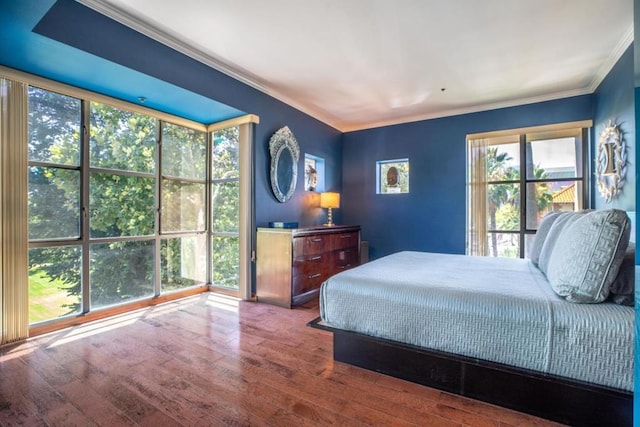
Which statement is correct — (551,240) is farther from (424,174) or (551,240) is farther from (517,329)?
(424,174)

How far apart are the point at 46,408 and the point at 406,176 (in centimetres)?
471

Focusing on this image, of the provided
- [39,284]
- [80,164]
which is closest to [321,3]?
[80,164]

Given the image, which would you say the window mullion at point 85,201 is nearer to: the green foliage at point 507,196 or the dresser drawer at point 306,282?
the dresser drawer at point 306,282

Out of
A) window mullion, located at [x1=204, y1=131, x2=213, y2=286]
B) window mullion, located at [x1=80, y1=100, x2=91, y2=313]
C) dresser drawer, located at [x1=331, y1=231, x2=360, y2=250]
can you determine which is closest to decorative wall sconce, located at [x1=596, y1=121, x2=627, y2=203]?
dresser drawer, located at [x1=331, y1=231, x2=360, y2=250]

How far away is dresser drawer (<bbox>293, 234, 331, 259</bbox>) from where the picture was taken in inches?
133

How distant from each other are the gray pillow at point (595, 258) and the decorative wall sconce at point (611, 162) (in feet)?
6.10

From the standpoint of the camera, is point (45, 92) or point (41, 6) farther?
point (45, 92)

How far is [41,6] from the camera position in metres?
1.75

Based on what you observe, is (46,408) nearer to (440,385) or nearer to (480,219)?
(440,385)

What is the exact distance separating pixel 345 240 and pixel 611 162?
121 inches

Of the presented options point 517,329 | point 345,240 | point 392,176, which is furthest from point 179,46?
point 392,176

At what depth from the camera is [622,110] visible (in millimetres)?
2719

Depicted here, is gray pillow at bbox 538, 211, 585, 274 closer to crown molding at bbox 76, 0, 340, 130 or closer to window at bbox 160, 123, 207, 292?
crown molding at bbox 76, 0, 340, 130

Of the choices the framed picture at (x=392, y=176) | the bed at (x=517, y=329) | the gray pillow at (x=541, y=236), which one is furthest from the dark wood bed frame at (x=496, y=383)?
the framed picture at (x=392, y=176)
